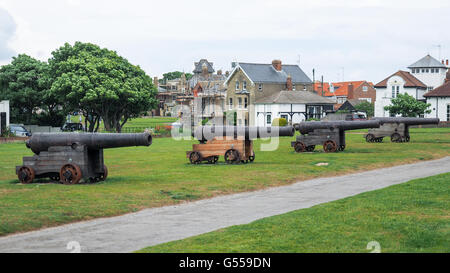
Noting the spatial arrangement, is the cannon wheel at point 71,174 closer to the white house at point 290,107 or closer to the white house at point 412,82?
the white house at point 290,107

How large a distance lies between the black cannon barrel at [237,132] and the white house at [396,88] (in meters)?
60.9

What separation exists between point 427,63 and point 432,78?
2.19m

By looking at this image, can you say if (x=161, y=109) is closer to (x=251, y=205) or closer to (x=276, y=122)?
(x=276, y=122)

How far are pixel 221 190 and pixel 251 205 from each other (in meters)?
2.84

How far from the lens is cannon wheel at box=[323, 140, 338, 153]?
3378cm

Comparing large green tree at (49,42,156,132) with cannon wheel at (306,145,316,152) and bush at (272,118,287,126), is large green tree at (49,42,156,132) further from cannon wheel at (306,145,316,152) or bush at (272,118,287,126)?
cannon wheel at (306,145,316,152)

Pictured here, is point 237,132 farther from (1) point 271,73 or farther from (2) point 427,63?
(2) point 427,63

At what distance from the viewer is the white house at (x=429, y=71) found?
9050 cm

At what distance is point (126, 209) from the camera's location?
1551 centimetres

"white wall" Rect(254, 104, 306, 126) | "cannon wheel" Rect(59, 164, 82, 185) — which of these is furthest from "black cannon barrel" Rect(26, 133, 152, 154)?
"white wall" Rect(254, 104, 306, 126)

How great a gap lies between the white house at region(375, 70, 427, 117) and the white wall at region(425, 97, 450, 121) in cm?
918

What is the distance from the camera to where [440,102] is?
75750mm

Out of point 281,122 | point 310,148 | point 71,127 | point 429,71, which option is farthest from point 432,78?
point 310,148
